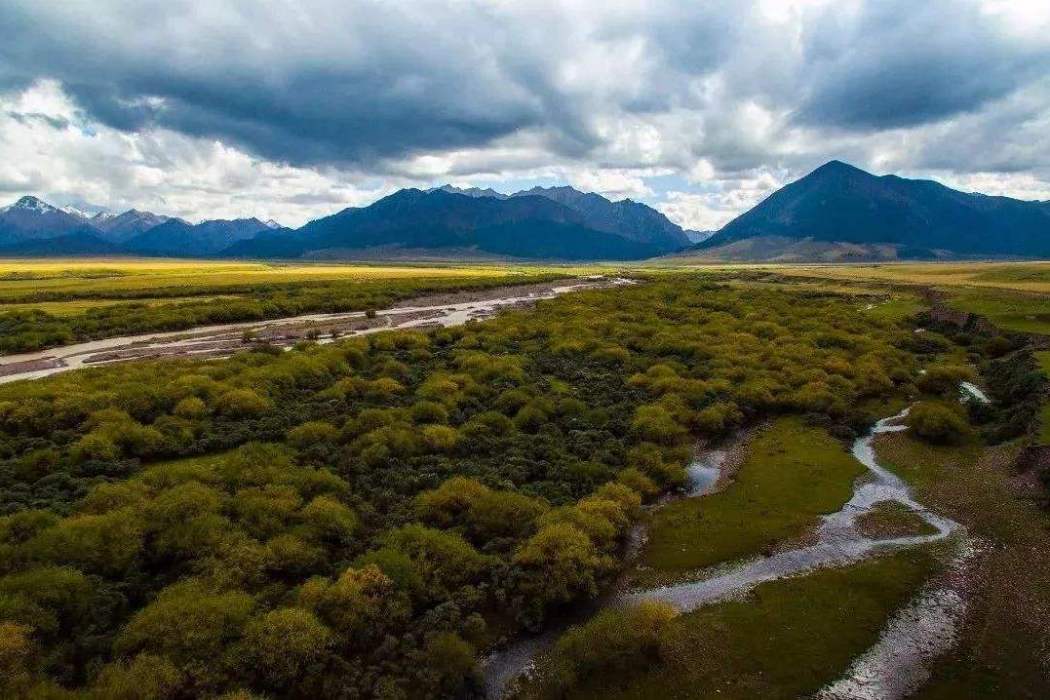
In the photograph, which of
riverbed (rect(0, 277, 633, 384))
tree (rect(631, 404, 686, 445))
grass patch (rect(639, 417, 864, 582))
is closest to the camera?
grass patch (rect(639, 417, 864, 582))

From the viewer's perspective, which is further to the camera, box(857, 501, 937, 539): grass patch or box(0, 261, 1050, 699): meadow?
box(857, 501, 937, 539): grass patch

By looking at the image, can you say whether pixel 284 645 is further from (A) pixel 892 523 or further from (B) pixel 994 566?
(B) pixel 994 566

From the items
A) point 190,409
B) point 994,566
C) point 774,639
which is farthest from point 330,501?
point 994,566

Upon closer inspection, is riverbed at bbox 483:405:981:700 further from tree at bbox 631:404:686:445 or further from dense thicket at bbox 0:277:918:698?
tree at bbox 631:404:686:445

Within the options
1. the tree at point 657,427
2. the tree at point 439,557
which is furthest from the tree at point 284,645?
the tree at point 657,427

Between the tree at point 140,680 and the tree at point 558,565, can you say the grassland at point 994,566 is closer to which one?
the tree at point 558,565

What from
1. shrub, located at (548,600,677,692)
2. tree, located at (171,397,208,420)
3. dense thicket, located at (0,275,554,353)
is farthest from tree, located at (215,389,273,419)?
dense thicket, located at (0,275,554,353)
